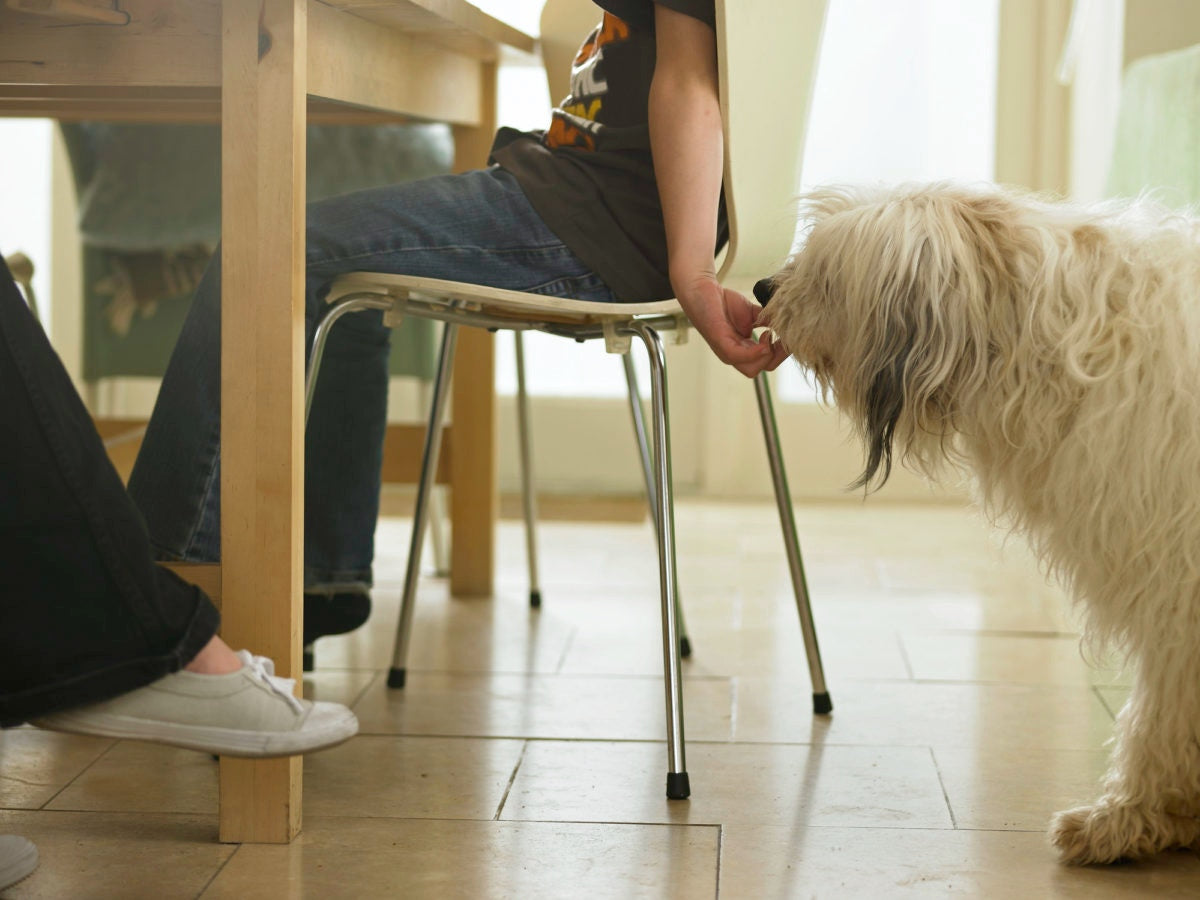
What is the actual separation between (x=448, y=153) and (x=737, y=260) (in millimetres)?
1150

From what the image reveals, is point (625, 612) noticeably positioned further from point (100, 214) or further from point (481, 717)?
point (100, 214)

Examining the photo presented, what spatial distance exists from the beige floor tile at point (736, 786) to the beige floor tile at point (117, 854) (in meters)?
0.33

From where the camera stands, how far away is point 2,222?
3846 mm

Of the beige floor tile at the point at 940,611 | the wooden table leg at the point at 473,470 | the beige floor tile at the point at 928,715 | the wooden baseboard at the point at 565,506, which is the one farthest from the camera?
the wooden baseboard at the point at 565,506

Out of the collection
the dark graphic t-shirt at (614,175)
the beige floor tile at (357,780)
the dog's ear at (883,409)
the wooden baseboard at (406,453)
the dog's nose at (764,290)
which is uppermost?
the dark graphic t-shirt at (614,175)

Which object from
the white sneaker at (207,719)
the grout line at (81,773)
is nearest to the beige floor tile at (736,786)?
the white sneaker at (207,719)

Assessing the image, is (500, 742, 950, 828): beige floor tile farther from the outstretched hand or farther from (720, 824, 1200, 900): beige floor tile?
the outstretched hand

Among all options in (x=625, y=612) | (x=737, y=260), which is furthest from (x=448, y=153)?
(x=737, y=260)

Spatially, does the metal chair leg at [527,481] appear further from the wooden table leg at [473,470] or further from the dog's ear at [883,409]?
the dog's ear at [883,409]

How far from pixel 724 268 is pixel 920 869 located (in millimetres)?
677

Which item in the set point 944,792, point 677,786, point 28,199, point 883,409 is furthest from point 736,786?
point 28,199

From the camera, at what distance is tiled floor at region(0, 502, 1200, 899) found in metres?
1.34

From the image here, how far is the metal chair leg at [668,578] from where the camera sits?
5.05ft

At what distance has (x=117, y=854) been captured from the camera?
1.38 m
